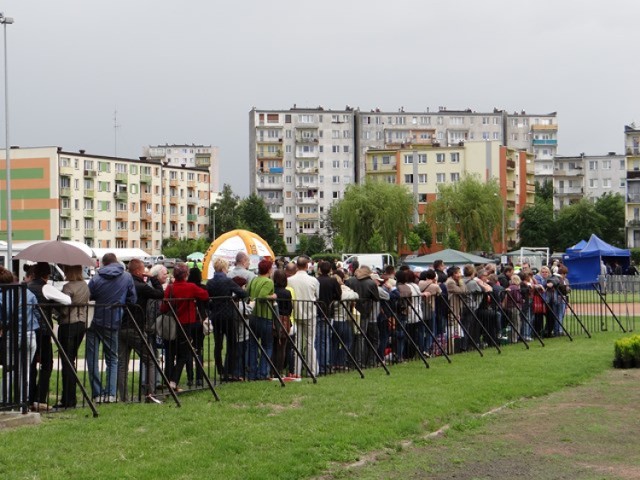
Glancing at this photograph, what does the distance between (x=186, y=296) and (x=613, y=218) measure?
444 ft

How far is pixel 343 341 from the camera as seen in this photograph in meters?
18.7

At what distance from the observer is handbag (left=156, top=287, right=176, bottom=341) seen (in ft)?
48.9

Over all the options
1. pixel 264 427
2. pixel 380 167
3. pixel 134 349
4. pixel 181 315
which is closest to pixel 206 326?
pixel 181 315

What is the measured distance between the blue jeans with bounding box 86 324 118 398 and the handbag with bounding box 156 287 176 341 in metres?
0.83

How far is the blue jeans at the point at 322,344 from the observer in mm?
17938

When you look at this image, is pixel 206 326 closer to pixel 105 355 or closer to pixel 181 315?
pixel 181 315

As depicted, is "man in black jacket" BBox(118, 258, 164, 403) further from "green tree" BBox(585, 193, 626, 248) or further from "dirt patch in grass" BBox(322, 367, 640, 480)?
"green tree" BBox(585, 193, 626, 248)

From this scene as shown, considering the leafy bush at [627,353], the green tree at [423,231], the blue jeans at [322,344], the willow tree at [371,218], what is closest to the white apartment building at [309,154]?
the green tree at [423,231]

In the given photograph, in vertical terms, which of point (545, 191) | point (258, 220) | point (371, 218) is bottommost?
point (371, 218)

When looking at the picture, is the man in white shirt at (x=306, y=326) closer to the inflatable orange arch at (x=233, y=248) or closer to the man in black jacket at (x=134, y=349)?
the man in black jacket at (x=134, y=349)

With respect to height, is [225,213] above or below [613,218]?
above

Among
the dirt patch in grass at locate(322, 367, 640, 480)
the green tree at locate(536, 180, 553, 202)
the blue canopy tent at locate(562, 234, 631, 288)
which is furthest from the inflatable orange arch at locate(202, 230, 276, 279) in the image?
the green tree at locate(536, 180, 553, 202)

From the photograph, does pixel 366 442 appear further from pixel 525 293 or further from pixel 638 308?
pixel 638 308

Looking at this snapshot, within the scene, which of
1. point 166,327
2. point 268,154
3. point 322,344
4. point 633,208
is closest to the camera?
point 166,327
